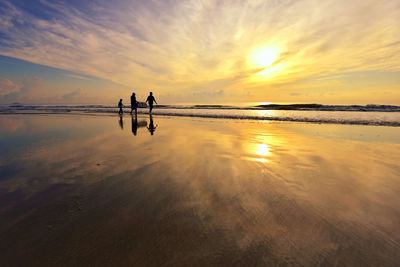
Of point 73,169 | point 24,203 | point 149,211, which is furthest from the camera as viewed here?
point 73,169

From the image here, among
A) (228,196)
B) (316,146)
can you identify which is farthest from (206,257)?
(316,146)

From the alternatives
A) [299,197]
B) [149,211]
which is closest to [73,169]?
[149,211]

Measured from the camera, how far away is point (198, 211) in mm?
3436

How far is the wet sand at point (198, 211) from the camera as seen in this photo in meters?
2.45

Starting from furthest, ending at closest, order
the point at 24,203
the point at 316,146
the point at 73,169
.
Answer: the point at 316,146 < the point at 73,169 < the point at 24,203

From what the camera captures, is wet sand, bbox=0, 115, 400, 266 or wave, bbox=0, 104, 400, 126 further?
wave, bbox=0, 104, 400, 126

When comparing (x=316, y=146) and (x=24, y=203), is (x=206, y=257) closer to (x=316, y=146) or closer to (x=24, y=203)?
(x=24, y=203)

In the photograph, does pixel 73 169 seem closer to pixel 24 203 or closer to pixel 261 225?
pixel 24 203

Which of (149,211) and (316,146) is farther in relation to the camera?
(316,146)

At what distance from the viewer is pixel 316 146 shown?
8.55 metres

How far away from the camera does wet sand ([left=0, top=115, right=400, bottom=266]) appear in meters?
2.45

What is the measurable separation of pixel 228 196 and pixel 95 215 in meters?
2.11

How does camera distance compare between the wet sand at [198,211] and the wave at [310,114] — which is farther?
the wave at [310,114]

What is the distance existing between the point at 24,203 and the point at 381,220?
5.33 m
